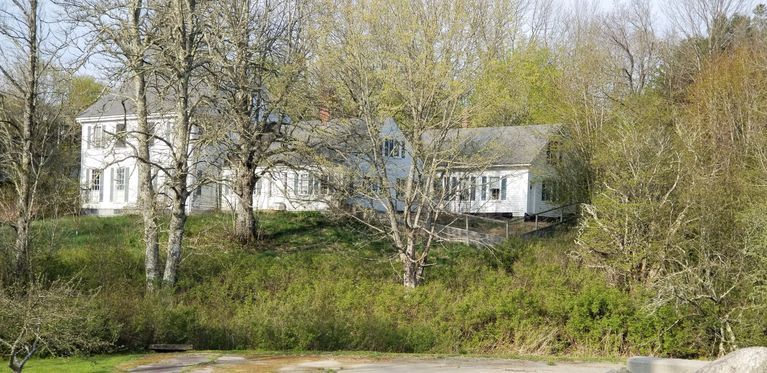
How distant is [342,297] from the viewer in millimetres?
26703

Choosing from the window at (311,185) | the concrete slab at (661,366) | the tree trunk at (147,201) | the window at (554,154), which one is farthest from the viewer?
the window at (554,154)

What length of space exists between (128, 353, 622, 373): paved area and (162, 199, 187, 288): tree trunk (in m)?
7.66

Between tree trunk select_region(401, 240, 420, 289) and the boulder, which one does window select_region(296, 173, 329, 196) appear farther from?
the boulder

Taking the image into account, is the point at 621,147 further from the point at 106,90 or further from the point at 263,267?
the point at 106,90

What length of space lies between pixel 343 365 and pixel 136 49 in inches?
486

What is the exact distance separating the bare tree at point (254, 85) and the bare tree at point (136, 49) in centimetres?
288

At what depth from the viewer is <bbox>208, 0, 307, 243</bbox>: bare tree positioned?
29.0m

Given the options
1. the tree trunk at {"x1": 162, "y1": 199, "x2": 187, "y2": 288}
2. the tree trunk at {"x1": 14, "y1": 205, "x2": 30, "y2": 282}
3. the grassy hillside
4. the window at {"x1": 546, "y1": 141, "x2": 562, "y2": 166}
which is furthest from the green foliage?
the tree trunk at {"x1": 14, "y1": 205, "x2": 30, "y2": 282}

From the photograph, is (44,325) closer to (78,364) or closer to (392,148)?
(78,364)

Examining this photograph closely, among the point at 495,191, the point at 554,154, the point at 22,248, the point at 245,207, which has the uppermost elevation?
the point at 554,154

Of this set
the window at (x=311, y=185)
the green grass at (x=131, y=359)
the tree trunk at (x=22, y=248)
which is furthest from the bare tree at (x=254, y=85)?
the green grass at (x=131, y=359)

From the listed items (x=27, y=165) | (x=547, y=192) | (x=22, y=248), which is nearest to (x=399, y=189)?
(x=27, y=165)

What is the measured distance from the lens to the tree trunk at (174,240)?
24516 mm

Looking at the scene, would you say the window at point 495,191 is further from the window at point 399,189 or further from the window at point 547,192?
the window at point 399,189
